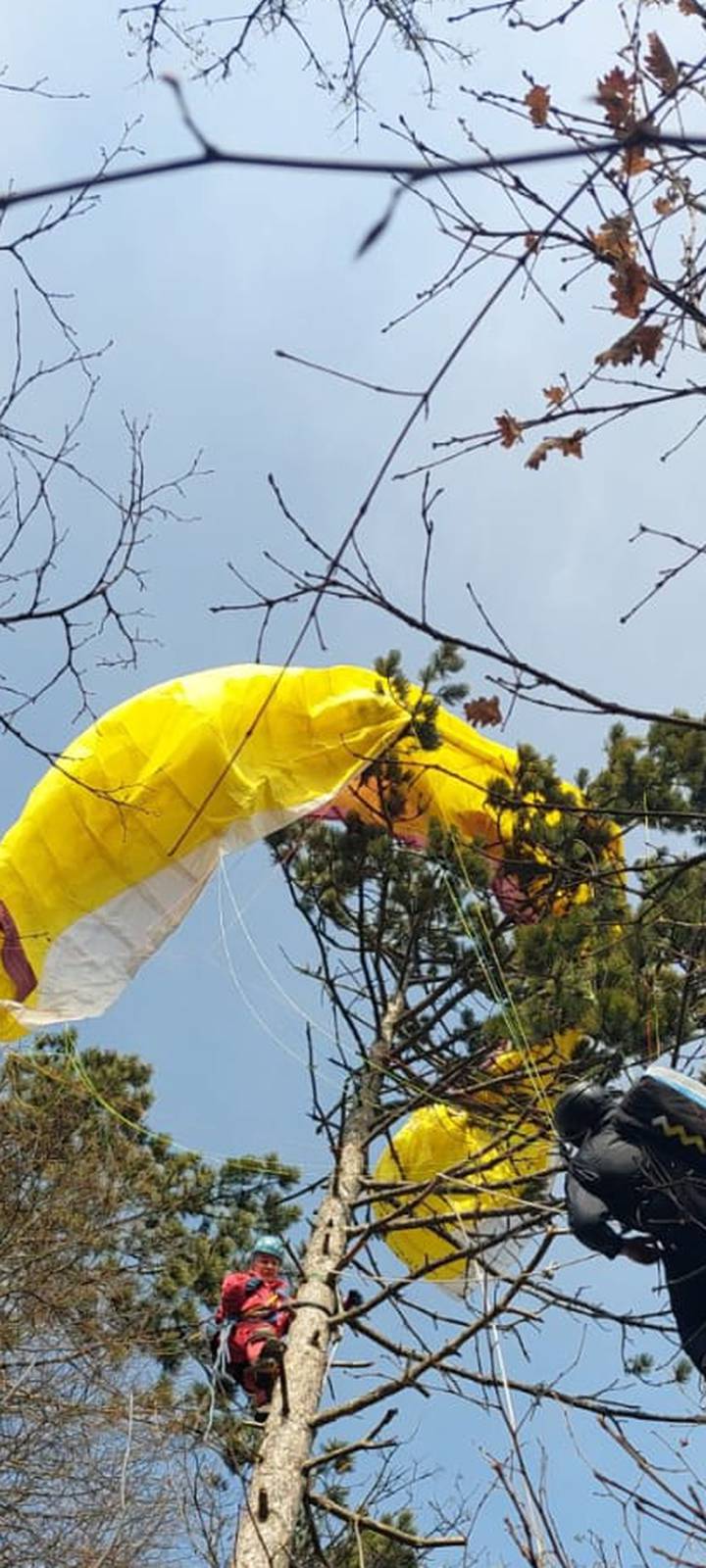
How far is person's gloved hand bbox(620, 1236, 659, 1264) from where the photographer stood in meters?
4.12

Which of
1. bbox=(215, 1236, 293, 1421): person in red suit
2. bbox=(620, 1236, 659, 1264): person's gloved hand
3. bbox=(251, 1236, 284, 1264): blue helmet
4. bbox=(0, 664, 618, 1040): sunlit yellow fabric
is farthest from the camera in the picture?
bbox=(251, 1236, 284, 1264): blue helmet

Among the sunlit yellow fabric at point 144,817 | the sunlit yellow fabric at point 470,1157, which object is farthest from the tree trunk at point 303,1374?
the sunlit yellow fabric at point 144,817

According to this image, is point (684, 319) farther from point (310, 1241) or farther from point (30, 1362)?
point (30, 1362)

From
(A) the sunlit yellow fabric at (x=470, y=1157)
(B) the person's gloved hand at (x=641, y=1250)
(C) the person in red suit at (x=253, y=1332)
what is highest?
(A) the sunlit yellow fabric at (x=470, y=1157)

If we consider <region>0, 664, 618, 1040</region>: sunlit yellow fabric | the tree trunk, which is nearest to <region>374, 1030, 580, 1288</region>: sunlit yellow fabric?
the tree trunk

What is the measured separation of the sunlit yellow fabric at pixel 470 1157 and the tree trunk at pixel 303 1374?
0.23 metres

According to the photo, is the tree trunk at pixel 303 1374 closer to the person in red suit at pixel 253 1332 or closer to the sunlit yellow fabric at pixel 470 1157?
the person in red suit at pixel 253 1332

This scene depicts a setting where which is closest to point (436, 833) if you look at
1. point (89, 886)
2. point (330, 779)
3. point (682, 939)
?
point (330, 779)

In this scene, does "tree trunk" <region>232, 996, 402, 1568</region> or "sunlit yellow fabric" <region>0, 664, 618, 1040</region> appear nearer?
"tree trunk" <region>232, 996, 402, 1568</region>

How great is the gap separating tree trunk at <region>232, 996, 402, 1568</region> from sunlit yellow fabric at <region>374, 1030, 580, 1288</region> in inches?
9.2

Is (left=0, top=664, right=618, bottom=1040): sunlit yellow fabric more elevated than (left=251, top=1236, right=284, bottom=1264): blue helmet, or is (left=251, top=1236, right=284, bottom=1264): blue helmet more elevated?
(left=0, top=664, right=618, bottom=1040): sunlit yellow fabric

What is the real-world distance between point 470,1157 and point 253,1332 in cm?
122

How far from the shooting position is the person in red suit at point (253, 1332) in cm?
609

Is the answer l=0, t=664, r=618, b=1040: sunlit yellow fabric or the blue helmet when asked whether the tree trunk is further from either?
l=0, t=664, r=618, b=1040: sunlit yellow fabric
